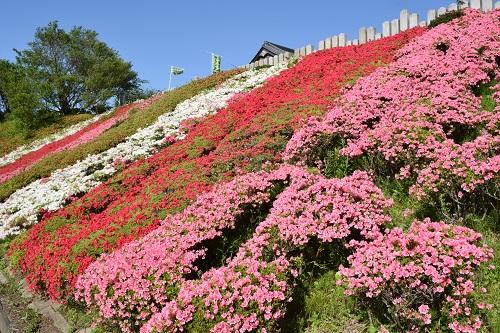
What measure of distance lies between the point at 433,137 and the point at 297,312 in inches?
166

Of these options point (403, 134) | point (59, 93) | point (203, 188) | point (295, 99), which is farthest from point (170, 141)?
point (59, 93)

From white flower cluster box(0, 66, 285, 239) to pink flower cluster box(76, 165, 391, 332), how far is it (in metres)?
7.43

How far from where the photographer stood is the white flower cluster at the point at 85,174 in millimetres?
15117

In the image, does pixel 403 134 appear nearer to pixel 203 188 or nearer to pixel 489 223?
pixel 489 223

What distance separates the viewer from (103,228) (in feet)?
35.6

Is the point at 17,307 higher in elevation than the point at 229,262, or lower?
Result: lower

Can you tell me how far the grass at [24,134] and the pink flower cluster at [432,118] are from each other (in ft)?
112

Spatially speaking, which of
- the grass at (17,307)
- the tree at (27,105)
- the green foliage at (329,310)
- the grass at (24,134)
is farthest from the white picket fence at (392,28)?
the tree at (27,105)

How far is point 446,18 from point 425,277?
1711 cm

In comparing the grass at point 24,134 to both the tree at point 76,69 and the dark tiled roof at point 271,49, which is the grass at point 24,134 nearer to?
the tree at point 76,69

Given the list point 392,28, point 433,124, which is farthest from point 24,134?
point 433,124

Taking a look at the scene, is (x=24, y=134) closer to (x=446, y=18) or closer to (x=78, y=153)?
(x=78, y=153)

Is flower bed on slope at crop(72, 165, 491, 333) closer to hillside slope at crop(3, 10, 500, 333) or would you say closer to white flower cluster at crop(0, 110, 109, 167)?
→ hillside slope at crop(3, 10, 500, 333)

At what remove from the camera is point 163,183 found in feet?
40.8
